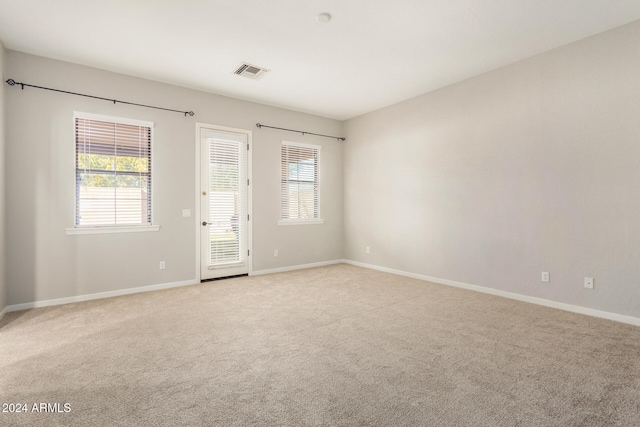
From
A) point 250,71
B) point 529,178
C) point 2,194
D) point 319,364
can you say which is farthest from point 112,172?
point 529,178

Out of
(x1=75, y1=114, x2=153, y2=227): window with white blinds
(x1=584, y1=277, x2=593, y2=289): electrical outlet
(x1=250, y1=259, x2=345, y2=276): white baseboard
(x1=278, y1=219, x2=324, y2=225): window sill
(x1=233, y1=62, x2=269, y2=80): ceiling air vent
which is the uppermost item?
(x1=233, y1=62, x2=269, y2=80): ceiling air vent

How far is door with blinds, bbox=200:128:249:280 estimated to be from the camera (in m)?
5.04

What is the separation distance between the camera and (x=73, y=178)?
3984 mm

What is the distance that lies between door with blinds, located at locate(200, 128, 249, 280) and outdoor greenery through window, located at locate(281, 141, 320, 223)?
2.64ft

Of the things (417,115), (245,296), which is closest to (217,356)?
(245,296)

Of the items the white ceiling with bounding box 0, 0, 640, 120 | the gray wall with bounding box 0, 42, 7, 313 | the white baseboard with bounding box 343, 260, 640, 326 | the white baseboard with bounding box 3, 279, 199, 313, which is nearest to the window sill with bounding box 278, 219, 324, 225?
the white baseboard with bounding box 343, 260, 640, 326

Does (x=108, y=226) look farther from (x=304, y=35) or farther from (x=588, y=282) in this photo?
(x=588, y=282)

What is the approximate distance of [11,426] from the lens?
171 cm

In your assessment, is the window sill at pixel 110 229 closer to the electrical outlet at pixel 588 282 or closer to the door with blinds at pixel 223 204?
the door with blinds at pixel 223 204

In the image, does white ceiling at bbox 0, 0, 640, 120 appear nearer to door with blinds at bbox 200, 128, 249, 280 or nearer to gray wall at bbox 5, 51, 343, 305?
gray wall at bbox 5, 51, 343, 305

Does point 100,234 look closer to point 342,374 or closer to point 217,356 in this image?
point 217,356

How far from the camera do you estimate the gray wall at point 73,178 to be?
372 centimetres

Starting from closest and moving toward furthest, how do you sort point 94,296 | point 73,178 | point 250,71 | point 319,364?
1. point 319,364
2. point 73,178
3. point 94,296
4. point 250,71

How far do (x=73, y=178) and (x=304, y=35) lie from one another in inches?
132
